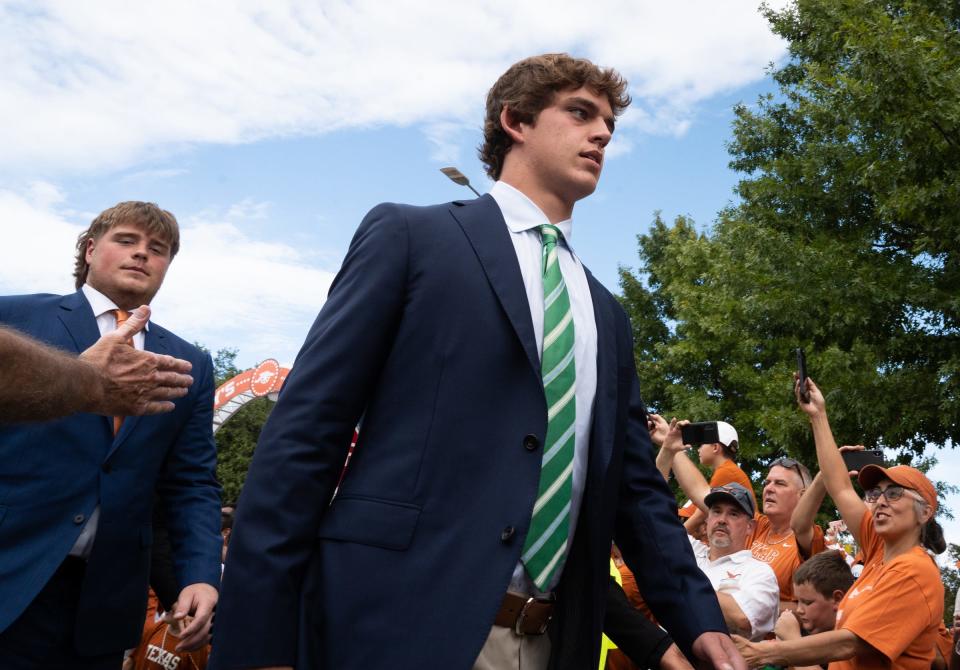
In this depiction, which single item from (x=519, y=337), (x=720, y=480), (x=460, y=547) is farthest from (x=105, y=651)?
(x=720, y=480)

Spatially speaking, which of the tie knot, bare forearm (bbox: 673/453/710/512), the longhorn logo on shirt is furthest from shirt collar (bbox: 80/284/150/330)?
bare forearm (bbox: 673/453/710/512)

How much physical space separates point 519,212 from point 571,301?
0.28 meters

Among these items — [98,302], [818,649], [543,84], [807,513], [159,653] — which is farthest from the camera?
[807,513]

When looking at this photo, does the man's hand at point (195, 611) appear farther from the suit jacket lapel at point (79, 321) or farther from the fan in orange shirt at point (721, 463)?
the fan in orange shirt at point (721, 463)

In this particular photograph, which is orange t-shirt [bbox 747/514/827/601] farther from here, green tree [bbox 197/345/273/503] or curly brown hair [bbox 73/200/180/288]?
green tree [bbox 197/345/273/503]

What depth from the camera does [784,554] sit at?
6.25 meters

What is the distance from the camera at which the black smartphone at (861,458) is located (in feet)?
21.7

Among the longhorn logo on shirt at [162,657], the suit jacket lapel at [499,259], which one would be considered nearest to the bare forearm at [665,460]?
the longhorn logo on shirt at [162,657]

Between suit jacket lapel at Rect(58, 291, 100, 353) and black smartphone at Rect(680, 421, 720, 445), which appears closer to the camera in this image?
suit jacket lapel at Rect(58, 291, 100, 353)

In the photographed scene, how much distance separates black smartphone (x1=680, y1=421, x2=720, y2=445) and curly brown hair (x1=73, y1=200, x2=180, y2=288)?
430cm

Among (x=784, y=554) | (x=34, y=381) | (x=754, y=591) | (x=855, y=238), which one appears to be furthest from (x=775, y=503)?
(x=855, y=238)

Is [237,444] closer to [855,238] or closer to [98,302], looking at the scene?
[855,238]

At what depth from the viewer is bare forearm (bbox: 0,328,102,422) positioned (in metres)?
2.06

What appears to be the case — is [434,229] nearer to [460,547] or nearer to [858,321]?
[460,547]
